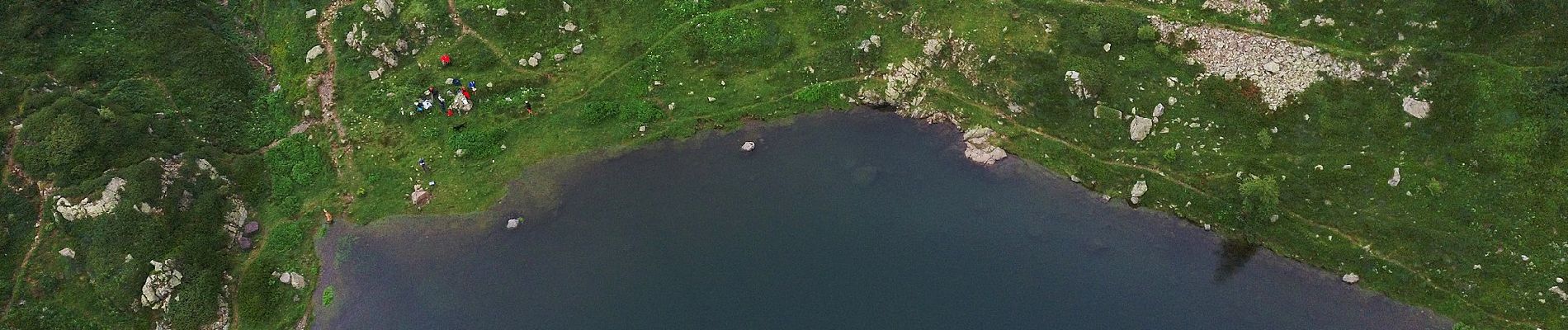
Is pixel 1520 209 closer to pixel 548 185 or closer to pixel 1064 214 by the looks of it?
pixel 1064 214

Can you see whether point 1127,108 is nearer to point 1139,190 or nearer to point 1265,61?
point 1139,190

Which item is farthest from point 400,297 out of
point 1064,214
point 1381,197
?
point 1381,197

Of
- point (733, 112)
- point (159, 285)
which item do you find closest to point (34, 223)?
point (159, 285)

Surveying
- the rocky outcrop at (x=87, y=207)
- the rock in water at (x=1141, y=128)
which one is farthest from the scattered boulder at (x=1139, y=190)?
the rocky outcrop at (x=87, y=207)

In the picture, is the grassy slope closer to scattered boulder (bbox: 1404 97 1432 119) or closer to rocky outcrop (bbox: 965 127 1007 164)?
scattered boulder (bbox: 1404 97 1432 119)

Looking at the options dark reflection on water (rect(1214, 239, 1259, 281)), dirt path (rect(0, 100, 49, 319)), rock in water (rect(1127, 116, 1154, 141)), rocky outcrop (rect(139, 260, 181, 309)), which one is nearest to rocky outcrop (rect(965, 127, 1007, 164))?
rock in water (rect(1127, 116, 1154, 141))

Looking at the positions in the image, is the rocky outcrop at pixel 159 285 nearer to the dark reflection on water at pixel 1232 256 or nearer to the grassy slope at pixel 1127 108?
the grassy slope at pixel 1127 108
